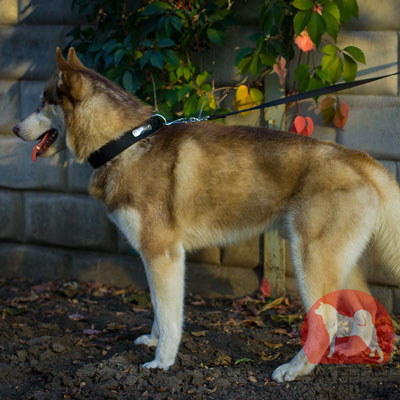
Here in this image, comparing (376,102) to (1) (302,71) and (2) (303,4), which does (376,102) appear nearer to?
(1) (302,71)

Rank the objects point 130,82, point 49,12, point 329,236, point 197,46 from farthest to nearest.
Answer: point 49,12, point 197,46, point 130,82, point 329,236

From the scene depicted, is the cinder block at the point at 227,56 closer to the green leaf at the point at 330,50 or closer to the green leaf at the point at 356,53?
the green leaf at the point at 330,50

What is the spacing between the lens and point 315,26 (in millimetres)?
3654

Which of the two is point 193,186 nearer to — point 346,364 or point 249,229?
point 249,229

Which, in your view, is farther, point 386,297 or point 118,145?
point 386,297

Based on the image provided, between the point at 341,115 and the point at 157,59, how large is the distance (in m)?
1.38

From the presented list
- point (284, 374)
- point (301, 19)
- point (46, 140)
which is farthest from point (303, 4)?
point (284, 374)

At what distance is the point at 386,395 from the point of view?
2.87 meters

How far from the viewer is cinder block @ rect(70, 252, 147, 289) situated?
4.90m

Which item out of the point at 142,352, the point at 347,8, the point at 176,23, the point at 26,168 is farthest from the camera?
the point at 26,168

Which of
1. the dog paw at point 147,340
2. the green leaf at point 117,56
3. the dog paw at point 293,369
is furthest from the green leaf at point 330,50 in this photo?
the dog paw at point 147,340

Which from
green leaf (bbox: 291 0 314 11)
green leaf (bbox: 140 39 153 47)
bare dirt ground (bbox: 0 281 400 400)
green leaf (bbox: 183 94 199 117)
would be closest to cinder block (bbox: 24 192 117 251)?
bare dirt ground (bbox: 0 281 400 400)

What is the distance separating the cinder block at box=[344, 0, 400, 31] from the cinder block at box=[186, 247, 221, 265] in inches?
79.9

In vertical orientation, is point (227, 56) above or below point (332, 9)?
below
